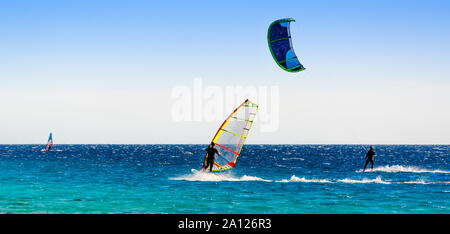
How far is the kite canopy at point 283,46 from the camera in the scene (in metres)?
13.1

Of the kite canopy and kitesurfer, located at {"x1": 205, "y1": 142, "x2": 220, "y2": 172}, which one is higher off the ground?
the kite canopy

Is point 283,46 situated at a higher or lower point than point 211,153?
higher

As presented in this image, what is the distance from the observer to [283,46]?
44.3 feet

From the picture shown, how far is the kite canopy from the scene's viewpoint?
42.9ft

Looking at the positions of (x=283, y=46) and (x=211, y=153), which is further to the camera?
(x=211, y=153)

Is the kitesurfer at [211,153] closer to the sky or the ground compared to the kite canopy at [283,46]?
closer to the ground

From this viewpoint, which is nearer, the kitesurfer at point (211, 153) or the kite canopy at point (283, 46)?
the kite canopy at point (283, 46)

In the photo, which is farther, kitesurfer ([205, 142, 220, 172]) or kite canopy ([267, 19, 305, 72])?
kitesurfer ([205, 142, 220, 172])
